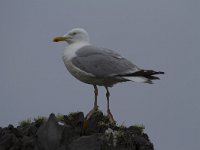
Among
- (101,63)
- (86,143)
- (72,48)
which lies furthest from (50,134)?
(72,48)

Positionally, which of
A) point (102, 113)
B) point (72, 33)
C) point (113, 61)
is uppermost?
point (72, 33)

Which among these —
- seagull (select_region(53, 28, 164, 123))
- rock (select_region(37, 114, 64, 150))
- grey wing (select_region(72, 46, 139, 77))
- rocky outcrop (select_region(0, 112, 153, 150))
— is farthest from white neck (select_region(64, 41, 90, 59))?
rock (select_region(37, 114, 64, 150))

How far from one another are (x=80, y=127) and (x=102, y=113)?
781 millimetres

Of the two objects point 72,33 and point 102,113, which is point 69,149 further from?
point 72,33

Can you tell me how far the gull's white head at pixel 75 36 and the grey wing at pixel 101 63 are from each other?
1.64 ft

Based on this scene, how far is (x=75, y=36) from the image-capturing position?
Result: 39.5 feet

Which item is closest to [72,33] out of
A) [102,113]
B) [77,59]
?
[77,59]

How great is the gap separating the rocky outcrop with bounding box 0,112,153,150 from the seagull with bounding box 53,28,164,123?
386 mm

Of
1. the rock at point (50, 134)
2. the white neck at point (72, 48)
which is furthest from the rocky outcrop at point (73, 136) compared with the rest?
the white neck at point (72, 48)

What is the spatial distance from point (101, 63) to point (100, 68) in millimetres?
107

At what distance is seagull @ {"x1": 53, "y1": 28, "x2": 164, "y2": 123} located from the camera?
1112 centimetres

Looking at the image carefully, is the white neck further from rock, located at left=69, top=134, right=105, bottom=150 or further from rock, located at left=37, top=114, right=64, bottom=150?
rock, located at left=69, top=134, right=105, bottom=150

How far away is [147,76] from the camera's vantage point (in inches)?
434

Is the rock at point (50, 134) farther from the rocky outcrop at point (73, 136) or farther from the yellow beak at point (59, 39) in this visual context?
the yellow beak at point (59, 39)
